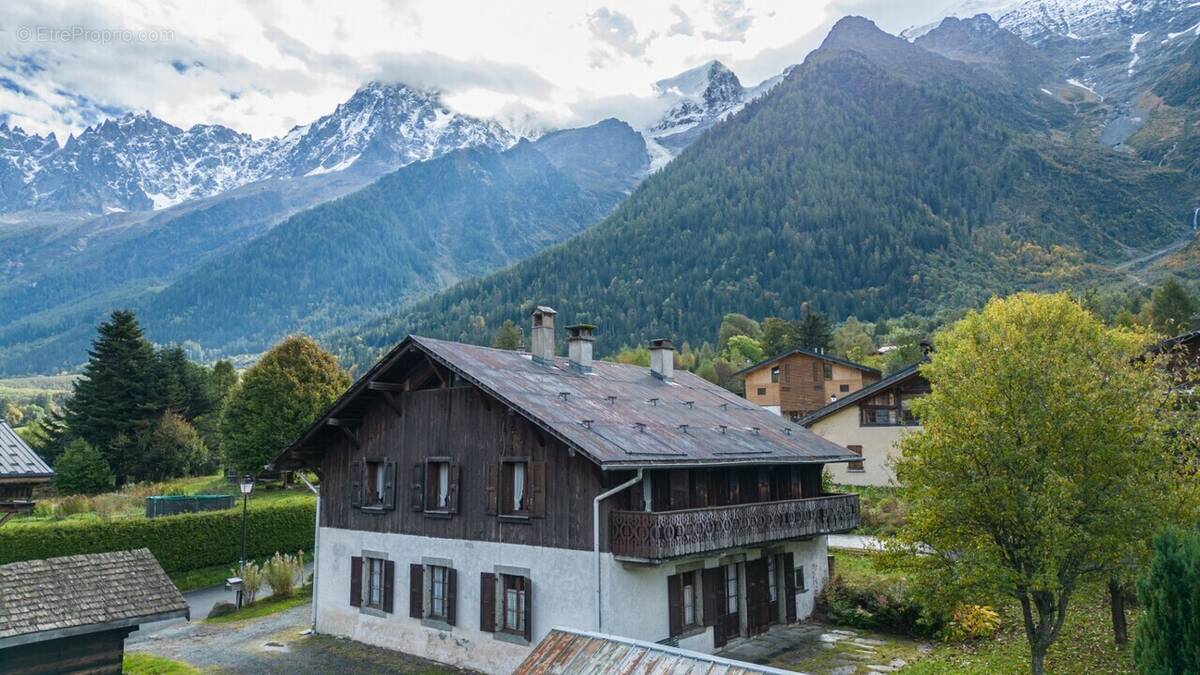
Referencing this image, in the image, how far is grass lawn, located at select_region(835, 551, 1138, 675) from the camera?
17.9 m

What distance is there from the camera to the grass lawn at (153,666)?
20406 millimetres

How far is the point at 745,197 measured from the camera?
6875 inches

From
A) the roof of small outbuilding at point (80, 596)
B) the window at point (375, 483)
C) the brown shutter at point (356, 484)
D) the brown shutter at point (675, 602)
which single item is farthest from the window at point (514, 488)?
the roof of small outbuilding at point (80, 596)

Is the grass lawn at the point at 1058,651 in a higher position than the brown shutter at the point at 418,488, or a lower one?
lower

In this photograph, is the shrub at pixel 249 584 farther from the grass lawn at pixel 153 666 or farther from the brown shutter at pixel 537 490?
the brown shutter at pixel 537 490

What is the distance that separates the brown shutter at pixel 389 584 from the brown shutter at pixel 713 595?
28.6 feet

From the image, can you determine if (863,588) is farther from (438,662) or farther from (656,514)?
(438,662)

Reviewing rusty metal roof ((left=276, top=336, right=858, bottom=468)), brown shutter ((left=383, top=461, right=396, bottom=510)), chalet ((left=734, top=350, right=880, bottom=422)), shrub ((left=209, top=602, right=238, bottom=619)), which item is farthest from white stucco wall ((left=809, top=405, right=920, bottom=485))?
shrub ((left=209, top=602, right=238, bottom=619))

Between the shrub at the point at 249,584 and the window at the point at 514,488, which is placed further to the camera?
A: the shrub at the point at 249,584

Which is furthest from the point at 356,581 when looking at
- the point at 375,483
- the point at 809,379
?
the point at 809,379

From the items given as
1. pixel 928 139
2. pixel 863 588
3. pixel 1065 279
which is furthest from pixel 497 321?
pixel 863 588

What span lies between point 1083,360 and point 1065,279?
143425 millimetres

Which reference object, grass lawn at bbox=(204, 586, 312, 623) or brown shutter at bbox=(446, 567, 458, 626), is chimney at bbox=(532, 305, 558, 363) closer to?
brown shutter at bbox=(446, 567, 458, 626)

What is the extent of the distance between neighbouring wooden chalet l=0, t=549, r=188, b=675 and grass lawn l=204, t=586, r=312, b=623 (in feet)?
39.8
